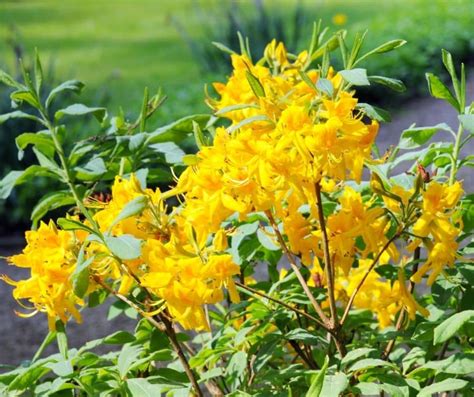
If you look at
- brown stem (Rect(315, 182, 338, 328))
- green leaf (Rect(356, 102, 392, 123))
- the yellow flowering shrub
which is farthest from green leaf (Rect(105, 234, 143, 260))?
green leaf (Rect(356, 102, 392, 123))

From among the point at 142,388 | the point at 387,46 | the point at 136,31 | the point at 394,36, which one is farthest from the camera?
the point at 136,31

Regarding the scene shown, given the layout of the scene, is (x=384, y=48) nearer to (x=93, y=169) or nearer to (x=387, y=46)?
(x=387, y=46)

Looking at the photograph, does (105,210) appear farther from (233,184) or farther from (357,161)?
(357,161)

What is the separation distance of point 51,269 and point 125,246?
0.18 meters

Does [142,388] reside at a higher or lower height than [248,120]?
lower

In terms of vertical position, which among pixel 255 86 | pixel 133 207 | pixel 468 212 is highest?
pixel 255 86

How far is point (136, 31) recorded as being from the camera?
1177 cm

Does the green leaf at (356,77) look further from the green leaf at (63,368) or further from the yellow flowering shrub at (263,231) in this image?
the green leaf at (63,368)

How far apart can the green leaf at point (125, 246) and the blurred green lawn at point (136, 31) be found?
5.37m

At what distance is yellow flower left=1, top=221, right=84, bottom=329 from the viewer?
1535mm

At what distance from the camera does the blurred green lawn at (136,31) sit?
8.95 m

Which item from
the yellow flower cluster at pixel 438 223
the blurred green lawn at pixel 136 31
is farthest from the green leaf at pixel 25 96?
the blurred green lawn at pixel 136 31

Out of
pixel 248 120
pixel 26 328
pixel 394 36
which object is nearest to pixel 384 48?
pixel 248 120

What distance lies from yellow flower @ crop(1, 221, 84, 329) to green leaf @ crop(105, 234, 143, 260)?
148mm
